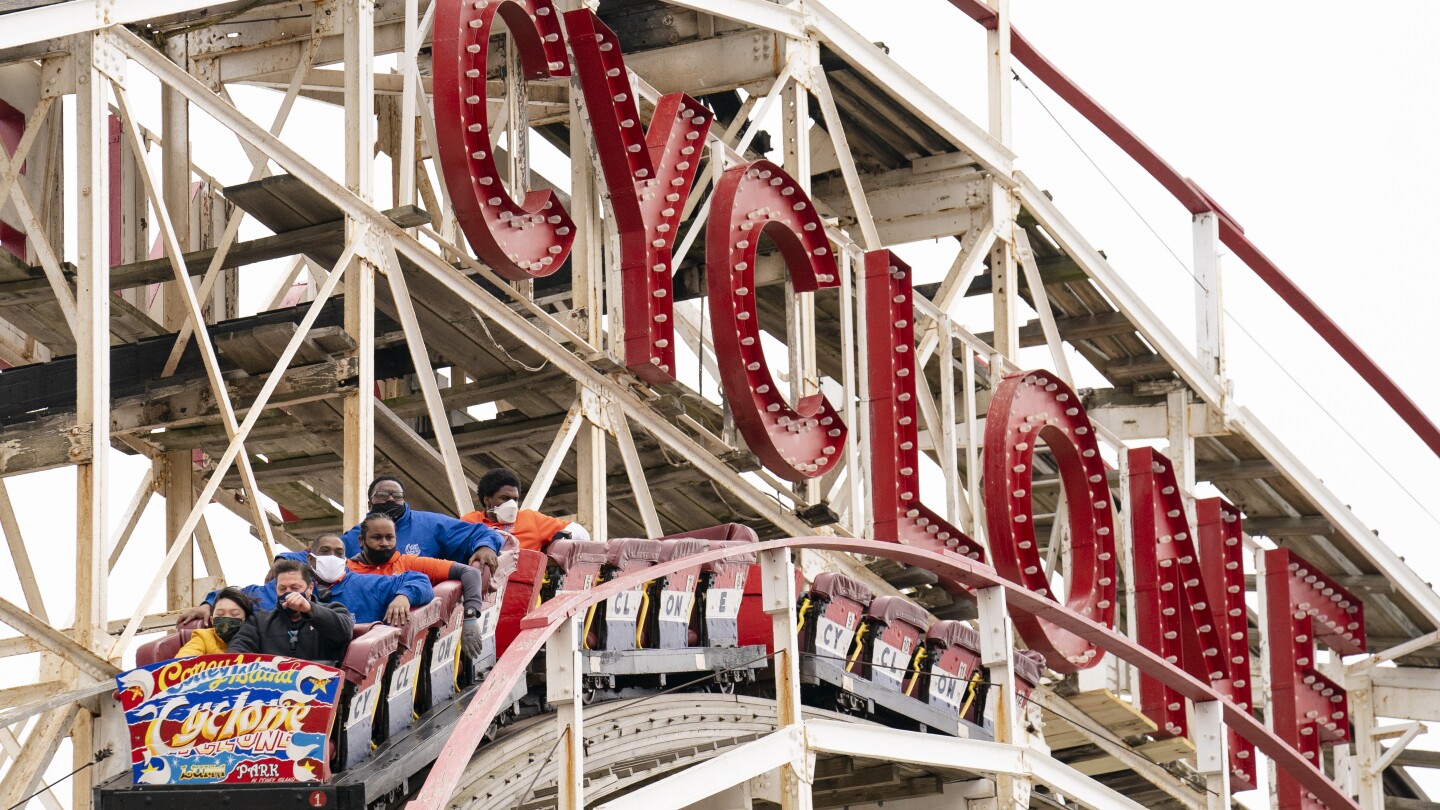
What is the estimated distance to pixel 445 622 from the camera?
12406 millimetres

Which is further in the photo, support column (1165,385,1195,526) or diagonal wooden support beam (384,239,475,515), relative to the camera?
support column (1165,385,1195,526)

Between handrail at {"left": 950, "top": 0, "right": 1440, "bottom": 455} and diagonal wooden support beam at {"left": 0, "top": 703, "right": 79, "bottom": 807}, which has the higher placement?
handrail at {"left": 950, "top": 0, "right": 1440, "bottom": 455}

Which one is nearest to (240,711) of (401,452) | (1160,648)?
(401,452)

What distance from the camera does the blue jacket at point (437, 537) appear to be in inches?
549

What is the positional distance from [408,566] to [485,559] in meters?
0.43

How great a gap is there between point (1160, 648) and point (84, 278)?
14.0 m

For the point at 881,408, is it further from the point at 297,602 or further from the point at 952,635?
the point at 297,602

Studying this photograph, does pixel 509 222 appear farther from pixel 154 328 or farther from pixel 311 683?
pixel 311 683

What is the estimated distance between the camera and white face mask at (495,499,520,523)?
48.3 ft

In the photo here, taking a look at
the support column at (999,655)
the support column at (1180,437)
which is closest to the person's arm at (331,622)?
the support column at (999,655)

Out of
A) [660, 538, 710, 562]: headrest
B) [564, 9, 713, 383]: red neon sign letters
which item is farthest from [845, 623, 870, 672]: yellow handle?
[564, 9, 713, 383]: red neon sign letters

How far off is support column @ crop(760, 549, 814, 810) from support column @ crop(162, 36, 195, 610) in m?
6.83

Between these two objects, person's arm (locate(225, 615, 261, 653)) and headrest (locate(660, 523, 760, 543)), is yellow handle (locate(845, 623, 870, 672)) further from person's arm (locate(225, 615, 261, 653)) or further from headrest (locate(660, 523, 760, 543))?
person's arm (locate(225, 615, 261, 653))

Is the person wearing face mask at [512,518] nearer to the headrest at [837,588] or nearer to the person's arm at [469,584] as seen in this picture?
the headrest at [837,588]
